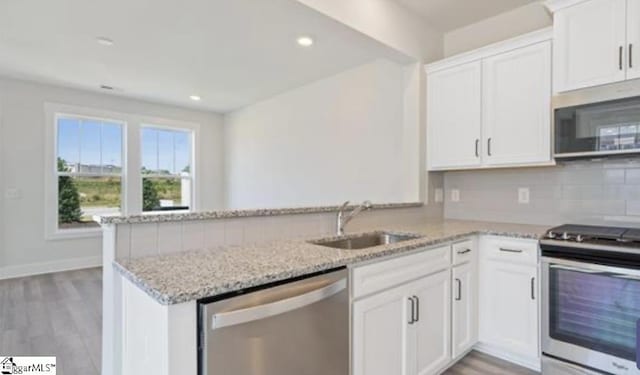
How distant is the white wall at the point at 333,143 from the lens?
354 centimetres

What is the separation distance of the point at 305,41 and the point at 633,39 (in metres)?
→ 2.37

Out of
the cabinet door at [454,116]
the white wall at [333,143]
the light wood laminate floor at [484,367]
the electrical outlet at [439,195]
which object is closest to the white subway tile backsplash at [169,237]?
the light wood laminate floor at [484,367]

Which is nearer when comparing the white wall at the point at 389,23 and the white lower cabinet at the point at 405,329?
the white lower cabinet at the point at 405,329

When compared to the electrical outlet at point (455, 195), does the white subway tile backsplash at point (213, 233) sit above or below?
below

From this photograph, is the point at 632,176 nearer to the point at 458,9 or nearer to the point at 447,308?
the point at 447,308

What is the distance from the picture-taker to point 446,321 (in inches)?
85.9

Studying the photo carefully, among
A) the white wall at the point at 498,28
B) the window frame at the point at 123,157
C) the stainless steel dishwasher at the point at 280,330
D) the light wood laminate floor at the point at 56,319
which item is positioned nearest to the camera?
the stainless steel dishwasher at the point at 280,330

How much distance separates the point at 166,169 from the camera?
6.06 m

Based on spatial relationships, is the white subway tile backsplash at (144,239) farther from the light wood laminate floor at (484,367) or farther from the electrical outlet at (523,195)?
the electrical outlet at (523,195)

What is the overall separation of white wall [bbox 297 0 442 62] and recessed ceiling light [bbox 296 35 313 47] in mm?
762

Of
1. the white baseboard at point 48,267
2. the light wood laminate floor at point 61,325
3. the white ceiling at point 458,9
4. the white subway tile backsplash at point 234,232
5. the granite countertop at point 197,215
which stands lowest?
the light wood laminate floor at point 61,325

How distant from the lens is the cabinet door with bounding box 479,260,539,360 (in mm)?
2238

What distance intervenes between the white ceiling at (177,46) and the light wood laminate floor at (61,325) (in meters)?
2.47

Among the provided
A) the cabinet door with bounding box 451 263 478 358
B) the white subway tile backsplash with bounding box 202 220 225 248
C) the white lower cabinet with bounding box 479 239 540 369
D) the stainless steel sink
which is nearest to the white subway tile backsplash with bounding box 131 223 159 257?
the white subway tile backsplash with bounding box 202 220 225 248
